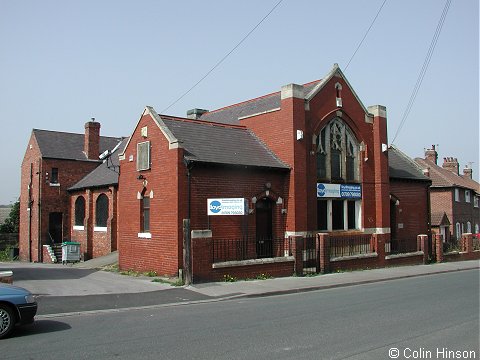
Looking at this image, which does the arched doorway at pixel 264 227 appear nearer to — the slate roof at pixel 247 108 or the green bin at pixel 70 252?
the slate roof at pixel 247 108

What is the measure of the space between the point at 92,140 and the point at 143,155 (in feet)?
60.1

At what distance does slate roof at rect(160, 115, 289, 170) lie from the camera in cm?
1878

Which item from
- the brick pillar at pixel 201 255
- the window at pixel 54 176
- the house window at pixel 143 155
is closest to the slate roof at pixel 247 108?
the house window at pixel 143 155

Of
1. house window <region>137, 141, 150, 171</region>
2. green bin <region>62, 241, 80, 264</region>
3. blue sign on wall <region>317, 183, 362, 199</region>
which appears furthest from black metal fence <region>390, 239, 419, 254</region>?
green bin <region>62, 241, 80, 264</region>

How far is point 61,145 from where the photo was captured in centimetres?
3619

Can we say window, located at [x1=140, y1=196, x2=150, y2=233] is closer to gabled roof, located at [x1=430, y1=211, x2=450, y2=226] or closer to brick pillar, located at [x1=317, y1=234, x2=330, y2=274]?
brick pillar, located at [x1=317, y1=234, x2=330, y2=274]

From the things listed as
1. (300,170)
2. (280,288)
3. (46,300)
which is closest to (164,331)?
(46,300)

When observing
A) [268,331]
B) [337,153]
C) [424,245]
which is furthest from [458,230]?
[268,331]

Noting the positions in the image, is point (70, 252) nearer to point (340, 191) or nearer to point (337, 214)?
point (337, 214)

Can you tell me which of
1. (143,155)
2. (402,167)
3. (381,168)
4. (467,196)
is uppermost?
(402,167)

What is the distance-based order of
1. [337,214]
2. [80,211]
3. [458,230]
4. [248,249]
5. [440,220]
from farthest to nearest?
[458,230]
[440,220]
[80,211]
[337,214]
[248,249]

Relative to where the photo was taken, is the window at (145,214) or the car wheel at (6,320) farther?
the window at (145,214)

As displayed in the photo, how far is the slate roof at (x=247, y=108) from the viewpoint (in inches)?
921

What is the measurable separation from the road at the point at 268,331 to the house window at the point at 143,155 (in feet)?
26.4
